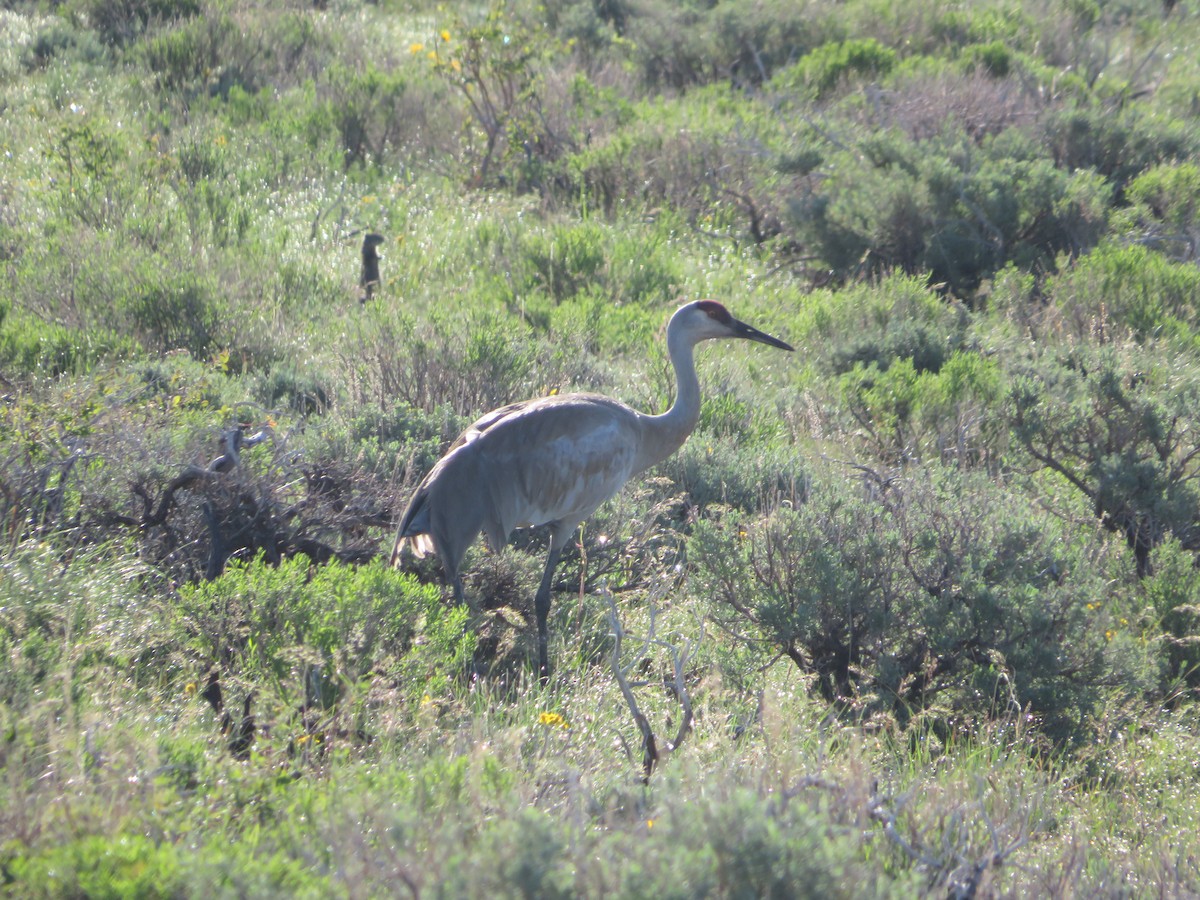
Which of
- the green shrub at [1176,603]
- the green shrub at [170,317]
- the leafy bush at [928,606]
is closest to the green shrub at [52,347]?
the green shrub at [170,317]

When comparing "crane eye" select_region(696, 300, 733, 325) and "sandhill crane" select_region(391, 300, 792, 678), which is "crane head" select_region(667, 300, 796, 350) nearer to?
"crane eye" select_region(696, 300, 733, 325)

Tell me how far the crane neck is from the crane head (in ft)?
0.20

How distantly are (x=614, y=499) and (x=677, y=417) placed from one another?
0.55 metres

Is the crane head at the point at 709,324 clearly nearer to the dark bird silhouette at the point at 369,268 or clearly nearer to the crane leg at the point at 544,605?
the crane leg at the point at 544,605

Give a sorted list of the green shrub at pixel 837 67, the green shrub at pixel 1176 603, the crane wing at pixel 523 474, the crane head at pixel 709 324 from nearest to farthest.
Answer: the crane wing at pixel 523 474 < the green shrub at pixel 1176 603 < the crane head at pixel 709 324 < the green shrub at pixel 837 67

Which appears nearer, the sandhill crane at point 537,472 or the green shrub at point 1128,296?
the sandhill crane at point 537,472

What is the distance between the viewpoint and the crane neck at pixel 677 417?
592 centimetres

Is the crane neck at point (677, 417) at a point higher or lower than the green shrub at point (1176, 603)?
higher

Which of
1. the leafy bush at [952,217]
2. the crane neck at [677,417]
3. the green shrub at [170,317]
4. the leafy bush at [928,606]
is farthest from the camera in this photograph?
the leafy bush at [952,217]

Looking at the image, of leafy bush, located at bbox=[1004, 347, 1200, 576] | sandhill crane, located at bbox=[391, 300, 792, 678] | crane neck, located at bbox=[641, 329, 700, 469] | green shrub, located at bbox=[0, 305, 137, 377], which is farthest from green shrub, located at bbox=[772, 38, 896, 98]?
sandhill crane, located at bbox=[391, 300, 792, 678]

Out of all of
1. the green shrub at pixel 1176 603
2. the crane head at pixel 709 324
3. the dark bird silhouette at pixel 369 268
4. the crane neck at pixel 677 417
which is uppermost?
the crane head at pixel 709 324

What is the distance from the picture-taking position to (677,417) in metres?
5.96

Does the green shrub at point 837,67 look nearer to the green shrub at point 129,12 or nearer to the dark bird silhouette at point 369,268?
the dark bird silhouette at point 369,268

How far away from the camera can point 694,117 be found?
12.2 metres
